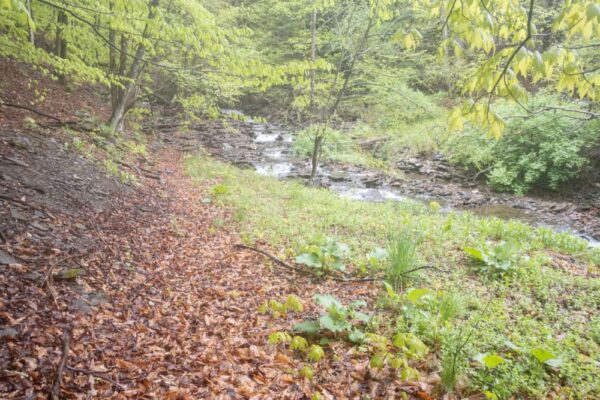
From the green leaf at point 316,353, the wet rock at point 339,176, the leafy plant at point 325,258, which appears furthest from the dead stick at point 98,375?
the wet rock at point 339,176

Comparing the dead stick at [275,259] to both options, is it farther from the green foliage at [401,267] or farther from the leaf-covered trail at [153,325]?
the green foliage at [401,267]

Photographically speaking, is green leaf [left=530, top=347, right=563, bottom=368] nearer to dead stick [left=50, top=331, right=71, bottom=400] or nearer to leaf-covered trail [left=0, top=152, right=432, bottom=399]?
leaf-covered trail [left=0, top=152, right=432, bottom=399]

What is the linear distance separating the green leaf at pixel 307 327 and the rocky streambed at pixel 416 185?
9.41 metres

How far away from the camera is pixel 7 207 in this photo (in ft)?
14.9

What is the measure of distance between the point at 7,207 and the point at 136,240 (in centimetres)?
167

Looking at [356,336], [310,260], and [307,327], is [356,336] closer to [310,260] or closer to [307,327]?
[307,327]

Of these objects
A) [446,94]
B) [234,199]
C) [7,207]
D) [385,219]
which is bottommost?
[234,199]

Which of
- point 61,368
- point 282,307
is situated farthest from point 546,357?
point 61,368

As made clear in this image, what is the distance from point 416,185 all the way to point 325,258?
11.3 metres

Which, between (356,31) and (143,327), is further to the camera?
(356,31)

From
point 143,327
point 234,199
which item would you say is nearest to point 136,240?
point 143,327

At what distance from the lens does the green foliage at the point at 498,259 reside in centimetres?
526

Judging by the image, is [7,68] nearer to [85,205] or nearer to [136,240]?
[85,205]

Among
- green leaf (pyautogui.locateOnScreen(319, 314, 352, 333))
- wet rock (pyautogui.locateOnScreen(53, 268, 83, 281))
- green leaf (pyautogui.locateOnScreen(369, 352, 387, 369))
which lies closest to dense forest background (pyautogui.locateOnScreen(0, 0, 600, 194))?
green leaf (pyautogui.locateOnScreen(369, 352, 387, 369))
